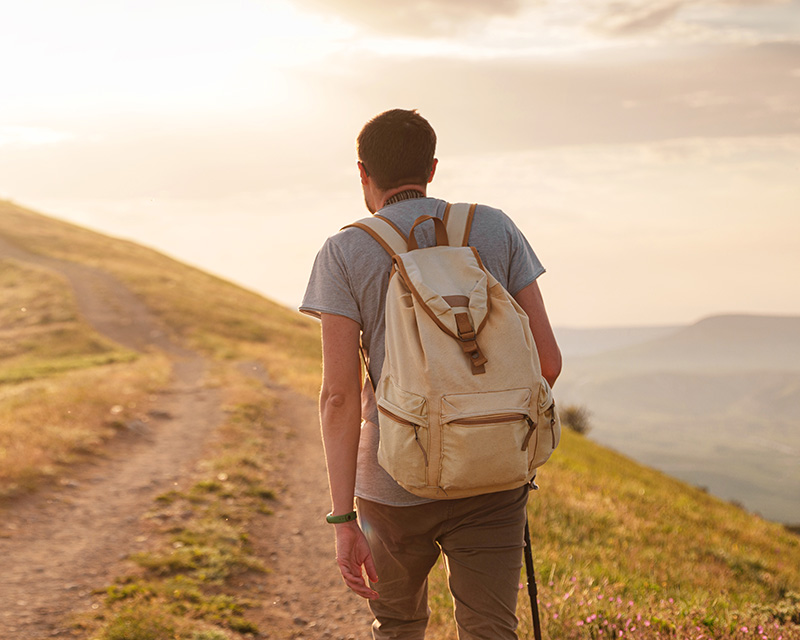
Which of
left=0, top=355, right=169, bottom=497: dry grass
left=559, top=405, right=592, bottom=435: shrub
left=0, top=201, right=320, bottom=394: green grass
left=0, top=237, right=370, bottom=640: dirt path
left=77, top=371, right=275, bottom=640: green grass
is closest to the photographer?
left=77, top=371, right=275, bottom=640: green grass

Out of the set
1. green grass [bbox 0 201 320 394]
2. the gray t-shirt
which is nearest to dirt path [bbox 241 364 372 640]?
the gray t-shirt

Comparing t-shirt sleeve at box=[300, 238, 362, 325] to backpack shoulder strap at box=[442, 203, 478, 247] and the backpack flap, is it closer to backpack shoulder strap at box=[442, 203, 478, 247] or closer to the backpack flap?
the backpack flap

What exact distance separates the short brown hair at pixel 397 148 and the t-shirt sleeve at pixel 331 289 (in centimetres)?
32

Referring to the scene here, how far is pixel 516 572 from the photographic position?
2.31 metres

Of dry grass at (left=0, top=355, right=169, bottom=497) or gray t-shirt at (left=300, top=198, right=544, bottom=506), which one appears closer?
gray t-shirt at (left=300, top=198, right=544, bottom=506)

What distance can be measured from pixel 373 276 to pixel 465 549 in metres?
1.01

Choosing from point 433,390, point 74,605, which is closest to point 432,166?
point 433,390

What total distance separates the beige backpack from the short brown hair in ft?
1.13

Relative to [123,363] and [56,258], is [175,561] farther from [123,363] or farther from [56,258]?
[56,258]

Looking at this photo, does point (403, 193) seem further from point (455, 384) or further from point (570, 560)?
point (570, 560)

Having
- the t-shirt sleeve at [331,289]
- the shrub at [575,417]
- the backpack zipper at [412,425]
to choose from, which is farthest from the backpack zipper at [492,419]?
the shrub at [575,417]

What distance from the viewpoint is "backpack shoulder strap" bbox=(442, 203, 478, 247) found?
2232mm

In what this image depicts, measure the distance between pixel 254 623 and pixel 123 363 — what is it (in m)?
22.1

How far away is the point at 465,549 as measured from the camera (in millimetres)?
2262
